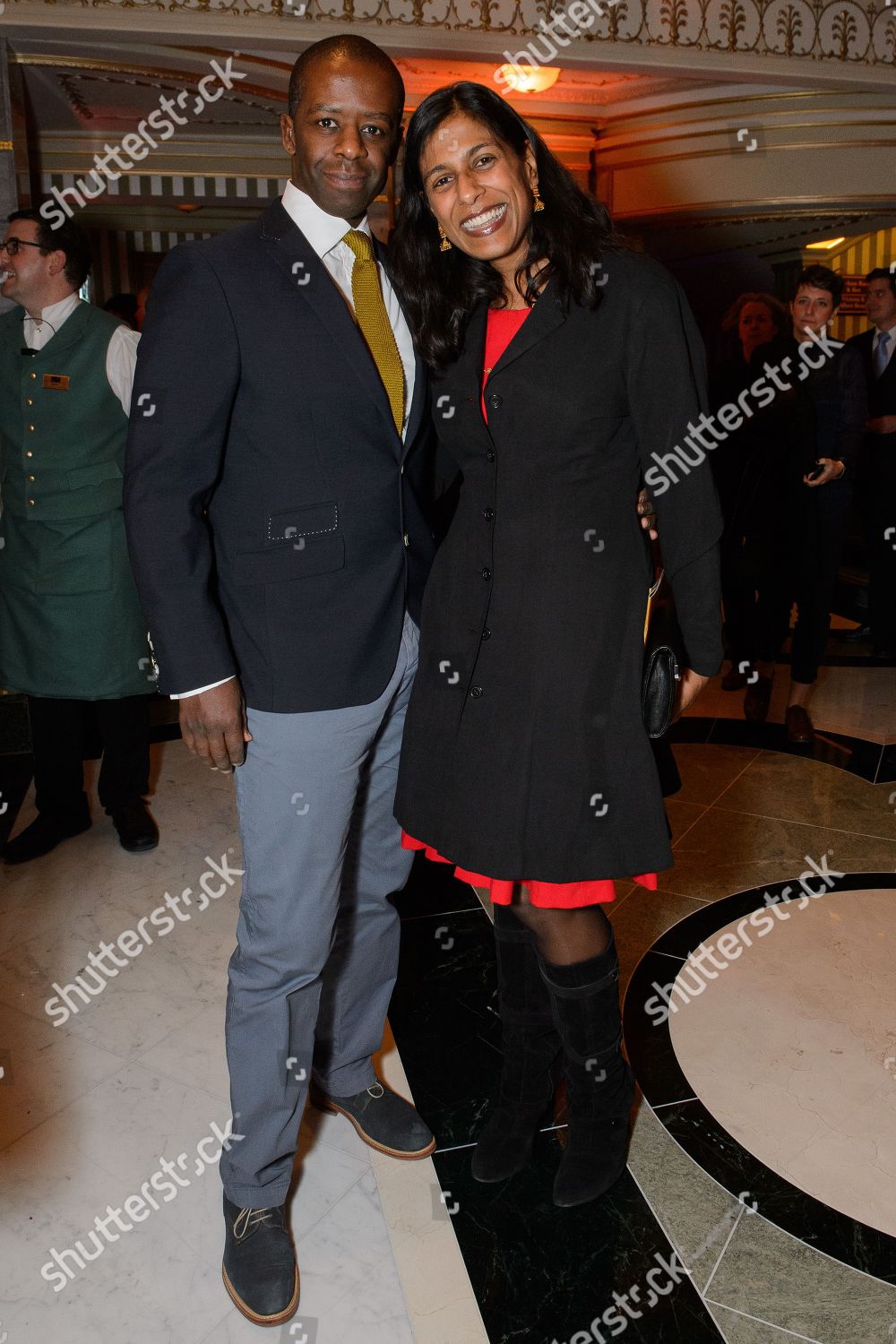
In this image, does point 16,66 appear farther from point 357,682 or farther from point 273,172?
point 357,682

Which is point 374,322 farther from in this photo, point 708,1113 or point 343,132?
point 708,1113

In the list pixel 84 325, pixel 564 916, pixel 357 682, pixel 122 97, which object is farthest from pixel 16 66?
pixel 564 916

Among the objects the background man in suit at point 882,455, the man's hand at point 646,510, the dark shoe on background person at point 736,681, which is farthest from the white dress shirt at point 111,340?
the background man in suit at point 882,455

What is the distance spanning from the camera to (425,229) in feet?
5.16

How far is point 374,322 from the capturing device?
1531mm

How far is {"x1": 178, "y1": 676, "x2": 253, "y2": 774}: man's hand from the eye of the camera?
56.1 inches

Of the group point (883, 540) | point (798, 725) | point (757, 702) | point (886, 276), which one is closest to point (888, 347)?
point (886, 276)

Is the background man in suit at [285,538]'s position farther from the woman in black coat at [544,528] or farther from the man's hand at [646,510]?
the man's hand at [646,510]

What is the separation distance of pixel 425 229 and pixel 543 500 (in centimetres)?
47

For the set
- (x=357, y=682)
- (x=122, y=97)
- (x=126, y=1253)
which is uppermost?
(x=122, y=97)

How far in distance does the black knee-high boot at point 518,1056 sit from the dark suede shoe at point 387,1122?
104 millimetres

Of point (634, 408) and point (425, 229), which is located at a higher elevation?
point (425, 229)

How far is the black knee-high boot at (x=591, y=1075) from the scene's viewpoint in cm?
160

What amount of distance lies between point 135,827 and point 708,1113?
180 cm
